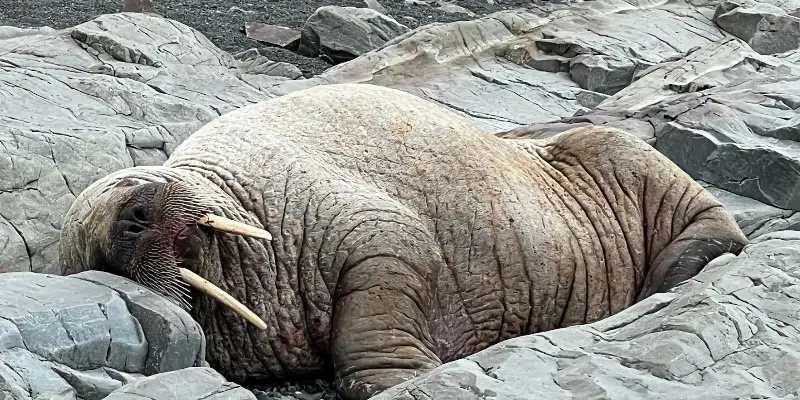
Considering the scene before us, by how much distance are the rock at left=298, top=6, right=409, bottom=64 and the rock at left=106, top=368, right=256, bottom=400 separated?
7445 mm

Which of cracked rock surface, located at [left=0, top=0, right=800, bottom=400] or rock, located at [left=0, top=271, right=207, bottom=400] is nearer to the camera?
cracked rock surface, located at [left=0, top=0, right=800, bottom=400]

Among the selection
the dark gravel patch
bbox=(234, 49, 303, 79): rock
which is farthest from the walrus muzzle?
the dark gravel patch

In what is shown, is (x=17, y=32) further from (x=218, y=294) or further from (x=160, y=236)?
(x=218, y=294)

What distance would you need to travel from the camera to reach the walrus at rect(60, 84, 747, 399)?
4.98m

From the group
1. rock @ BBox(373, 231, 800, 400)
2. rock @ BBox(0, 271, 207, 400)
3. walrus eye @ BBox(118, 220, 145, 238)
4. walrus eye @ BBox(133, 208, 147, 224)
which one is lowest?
rock @ BBox(0, 271, 207, 400)

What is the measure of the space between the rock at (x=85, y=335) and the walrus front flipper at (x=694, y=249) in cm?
229

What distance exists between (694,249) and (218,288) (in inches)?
90.1

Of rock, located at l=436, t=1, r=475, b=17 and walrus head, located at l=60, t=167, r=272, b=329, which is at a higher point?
walrus head, located at l=60, t=167, r=272, b=329

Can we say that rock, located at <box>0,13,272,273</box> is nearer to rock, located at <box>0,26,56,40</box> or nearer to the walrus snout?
rock, located at <box>0,26,56,40</box>

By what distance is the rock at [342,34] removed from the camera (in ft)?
36.8

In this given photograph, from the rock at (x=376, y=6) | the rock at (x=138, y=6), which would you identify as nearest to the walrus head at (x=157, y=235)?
the rock at (x=138, y=6)

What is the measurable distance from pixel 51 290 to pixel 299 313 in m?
1.14

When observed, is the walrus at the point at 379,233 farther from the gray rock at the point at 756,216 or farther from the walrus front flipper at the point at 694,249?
the gray rock at the point at 756,216

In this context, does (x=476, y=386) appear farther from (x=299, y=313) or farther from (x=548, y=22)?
(x=548, y=22)
